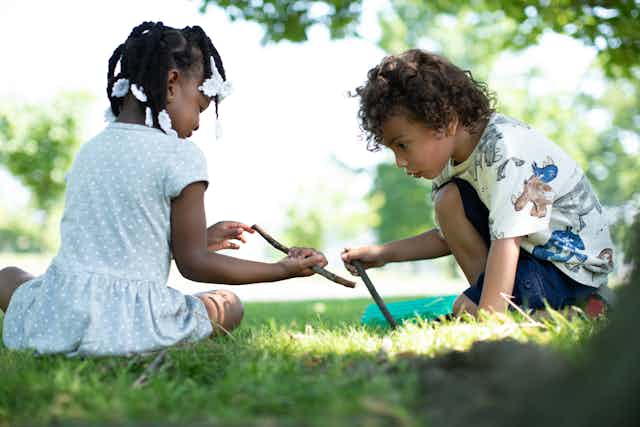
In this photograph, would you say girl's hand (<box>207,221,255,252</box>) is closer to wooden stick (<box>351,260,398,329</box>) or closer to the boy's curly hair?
wooden stick (<box>351,260,398,329</box>)

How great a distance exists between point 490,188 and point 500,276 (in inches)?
18.1

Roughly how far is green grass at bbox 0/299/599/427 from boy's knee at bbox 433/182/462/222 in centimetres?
97

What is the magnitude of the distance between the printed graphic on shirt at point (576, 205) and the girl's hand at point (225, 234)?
1528 millimetres

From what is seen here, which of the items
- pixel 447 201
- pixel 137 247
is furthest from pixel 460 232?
pixel 137 247

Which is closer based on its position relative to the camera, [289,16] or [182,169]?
[182,169]

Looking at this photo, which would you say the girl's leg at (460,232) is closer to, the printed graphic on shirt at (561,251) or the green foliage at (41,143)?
the printed graphic on shirt at (561,251)

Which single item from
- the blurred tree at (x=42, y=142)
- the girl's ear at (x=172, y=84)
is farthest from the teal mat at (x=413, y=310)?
the blurred tree at (x=42, y=142)

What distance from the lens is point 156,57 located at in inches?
115

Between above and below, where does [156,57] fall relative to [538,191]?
above

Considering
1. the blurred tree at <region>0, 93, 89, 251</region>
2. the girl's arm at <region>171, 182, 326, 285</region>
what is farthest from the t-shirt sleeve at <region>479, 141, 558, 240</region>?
the blurred tree at <region>0, 93, 89, 251</region>

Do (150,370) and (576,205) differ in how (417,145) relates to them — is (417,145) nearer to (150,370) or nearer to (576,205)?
(576,205)

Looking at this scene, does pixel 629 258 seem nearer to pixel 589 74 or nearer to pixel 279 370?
pixel 279 370

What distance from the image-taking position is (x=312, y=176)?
42.3 m

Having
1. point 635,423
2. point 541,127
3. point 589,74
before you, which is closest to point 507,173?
point 635,423
